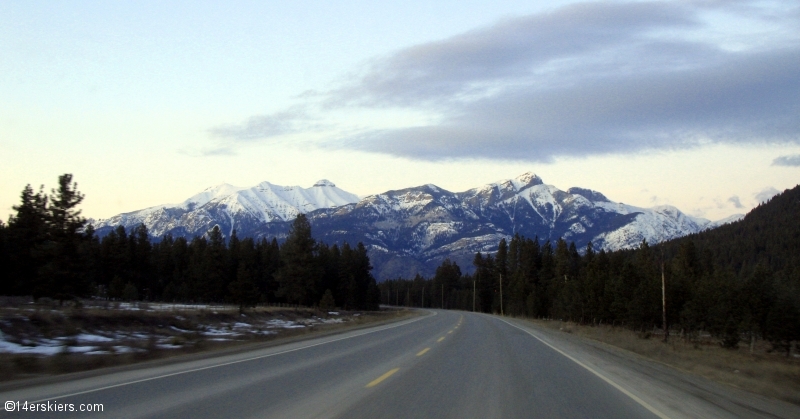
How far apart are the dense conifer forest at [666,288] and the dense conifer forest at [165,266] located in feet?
99.0

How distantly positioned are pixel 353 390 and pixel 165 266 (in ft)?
319

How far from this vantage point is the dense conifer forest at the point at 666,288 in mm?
55344

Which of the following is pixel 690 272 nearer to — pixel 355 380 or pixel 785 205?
pixel 355 380

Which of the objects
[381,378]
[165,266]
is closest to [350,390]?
[381,378]

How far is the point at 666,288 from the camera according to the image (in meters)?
64.1

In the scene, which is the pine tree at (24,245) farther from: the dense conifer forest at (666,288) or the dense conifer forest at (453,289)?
the dense conifer forest at (666,288)

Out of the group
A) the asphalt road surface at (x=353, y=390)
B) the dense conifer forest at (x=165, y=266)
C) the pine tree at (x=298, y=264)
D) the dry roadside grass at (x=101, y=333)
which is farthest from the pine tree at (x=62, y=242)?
the pine tree at (x=298, y=264)

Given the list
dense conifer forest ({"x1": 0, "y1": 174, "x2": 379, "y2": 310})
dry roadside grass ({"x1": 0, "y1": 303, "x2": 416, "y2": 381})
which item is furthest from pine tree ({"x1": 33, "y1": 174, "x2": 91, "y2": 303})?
dry roadside grass ({"x1": 0, "y1": 303, "x2": 416, "y2": 381})

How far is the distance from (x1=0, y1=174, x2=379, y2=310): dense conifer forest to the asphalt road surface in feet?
85.7

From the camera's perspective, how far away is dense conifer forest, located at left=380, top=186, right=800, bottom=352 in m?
55.3

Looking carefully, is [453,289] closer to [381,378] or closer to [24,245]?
[24,245]

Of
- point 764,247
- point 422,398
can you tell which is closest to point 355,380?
point 422,398

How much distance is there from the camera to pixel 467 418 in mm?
8500

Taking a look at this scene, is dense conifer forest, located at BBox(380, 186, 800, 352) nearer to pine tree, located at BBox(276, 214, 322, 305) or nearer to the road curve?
pine tree, located at BBox(276, 214, 322, 305)
